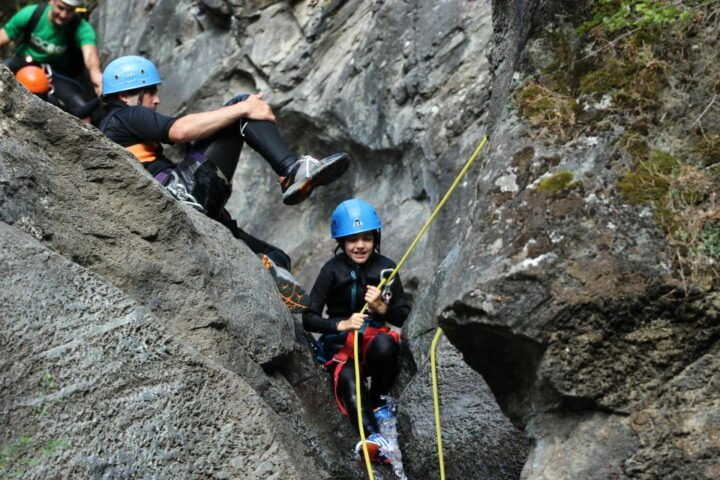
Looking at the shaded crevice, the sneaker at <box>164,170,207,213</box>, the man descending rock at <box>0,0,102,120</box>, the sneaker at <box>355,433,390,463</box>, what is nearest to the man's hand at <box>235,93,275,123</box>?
the sneaker at <box>164,170,207,213</box>

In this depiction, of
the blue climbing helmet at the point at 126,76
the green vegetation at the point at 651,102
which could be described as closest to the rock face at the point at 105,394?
the green vegetation at the point at 651,102

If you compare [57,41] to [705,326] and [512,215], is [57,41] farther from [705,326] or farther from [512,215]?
[705,326]

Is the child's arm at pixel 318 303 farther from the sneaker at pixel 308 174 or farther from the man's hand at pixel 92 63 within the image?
the man's hand at pixel 92 63

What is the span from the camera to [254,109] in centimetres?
777

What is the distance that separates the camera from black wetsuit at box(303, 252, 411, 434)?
297 inches

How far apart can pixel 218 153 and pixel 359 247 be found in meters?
1.29

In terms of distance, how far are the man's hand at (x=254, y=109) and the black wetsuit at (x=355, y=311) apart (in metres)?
1.23

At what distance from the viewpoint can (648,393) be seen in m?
4.48

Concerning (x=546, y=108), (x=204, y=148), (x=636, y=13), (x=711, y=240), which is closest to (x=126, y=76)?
(x=204, y=148)

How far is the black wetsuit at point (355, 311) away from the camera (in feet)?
24.7

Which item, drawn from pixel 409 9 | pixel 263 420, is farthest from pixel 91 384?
pixel 409 9

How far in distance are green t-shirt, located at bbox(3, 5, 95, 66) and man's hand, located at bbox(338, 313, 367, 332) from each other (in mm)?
5815

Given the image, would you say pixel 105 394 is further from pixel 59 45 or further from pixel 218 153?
pixel 59 45

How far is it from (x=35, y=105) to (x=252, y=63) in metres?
6.31
